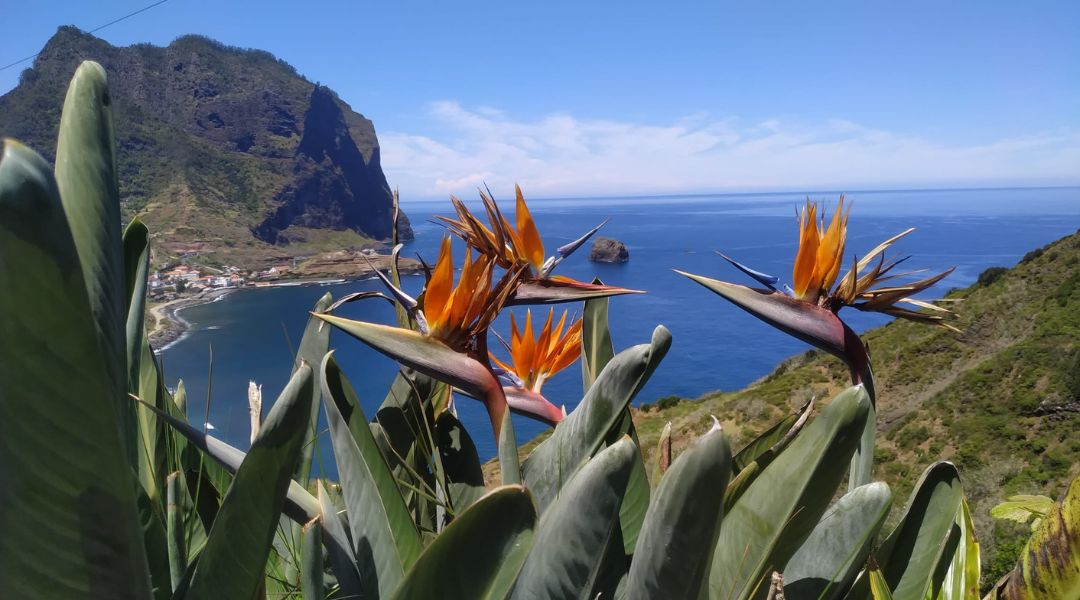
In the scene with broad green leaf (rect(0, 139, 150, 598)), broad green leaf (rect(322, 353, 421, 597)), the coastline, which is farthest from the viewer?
the coastline

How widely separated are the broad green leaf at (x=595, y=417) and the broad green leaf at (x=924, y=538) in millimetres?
415

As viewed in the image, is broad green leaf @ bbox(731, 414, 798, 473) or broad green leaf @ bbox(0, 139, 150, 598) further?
broad green leaf @ bbox(731, 414, 798, 473)

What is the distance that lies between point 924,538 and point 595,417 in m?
0.49

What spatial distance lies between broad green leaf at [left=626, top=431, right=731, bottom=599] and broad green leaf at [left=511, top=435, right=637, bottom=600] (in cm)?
3

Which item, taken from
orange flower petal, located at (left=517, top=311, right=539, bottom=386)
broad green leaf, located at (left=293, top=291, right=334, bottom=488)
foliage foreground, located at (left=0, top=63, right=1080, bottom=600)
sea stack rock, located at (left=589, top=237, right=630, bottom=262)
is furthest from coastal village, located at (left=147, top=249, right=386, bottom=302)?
foliage foreground, located at (left=0, top=63, right=1080, bottom=600)

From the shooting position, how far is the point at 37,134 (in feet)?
147

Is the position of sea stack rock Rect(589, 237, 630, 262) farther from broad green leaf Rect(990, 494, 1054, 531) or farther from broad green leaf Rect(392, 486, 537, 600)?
Answer: broad green leaf Rect(392, 486, 537, 600)

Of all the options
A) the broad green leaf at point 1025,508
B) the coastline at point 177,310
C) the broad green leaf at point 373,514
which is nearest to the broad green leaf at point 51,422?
the broad green leaf at point 373,514

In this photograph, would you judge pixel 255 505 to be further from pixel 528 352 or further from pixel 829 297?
pixel 829 297

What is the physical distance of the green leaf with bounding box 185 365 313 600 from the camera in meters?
0.49

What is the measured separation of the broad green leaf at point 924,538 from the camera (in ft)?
2.85

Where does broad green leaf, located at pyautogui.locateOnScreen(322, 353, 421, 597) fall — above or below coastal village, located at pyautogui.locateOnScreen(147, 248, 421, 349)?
above

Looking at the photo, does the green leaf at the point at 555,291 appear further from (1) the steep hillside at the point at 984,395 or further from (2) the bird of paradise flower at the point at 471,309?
(1) the steep hillside at the point at 984,395

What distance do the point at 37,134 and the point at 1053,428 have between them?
57.1 meters
